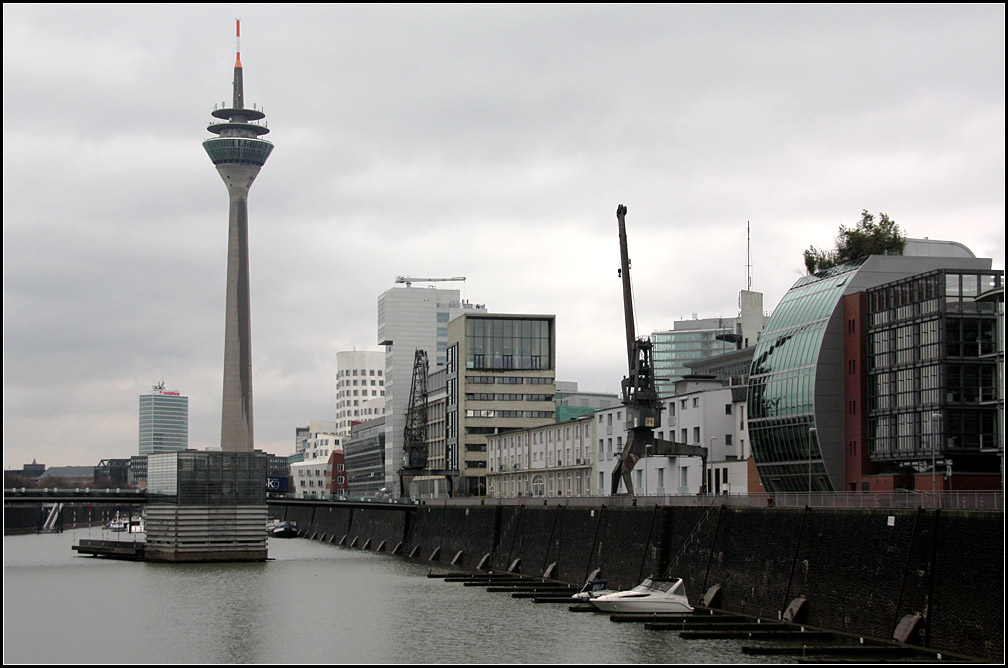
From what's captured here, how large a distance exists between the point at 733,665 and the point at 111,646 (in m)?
30.1

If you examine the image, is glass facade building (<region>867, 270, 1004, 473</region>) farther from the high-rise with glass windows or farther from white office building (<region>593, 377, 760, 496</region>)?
white office building (<region>593, 377, 760, 496</region>)

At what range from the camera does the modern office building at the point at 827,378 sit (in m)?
86.6

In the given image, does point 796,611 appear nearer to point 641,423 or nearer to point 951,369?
point 951,369

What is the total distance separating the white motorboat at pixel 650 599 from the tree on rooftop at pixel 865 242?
42.5 m

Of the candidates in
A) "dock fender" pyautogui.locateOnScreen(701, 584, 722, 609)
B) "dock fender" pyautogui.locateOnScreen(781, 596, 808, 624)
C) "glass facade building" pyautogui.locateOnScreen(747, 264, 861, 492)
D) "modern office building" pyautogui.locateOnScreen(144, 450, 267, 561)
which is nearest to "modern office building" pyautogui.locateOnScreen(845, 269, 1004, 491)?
"glass facade building" pyautogui.locateOnScreen(747, 264, 861, 492)

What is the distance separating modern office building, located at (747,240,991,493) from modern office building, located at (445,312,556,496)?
3298 inches

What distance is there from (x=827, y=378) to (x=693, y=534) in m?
18.5

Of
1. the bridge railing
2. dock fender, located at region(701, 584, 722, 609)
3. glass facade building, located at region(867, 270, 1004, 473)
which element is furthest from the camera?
glass facade building, located at region(867, 270, 1004, 473)

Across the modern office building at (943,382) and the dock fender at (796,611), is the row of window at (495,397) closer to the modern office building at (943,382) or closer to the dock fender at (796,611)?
the modern office building at (943,382)

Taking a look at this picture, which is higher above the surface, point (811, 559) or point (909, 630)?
point (811, 559)

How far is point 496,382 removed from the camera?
583ft

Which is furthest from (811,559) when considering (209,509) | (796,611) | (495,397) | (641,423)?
(495,397)

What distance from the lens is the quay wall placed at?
49.9m

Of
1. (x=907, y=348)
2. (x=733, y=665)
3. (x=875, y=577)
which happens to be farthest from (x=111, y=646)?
(x=907, y=348)
